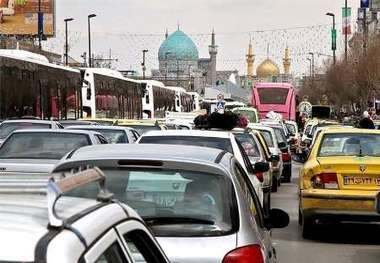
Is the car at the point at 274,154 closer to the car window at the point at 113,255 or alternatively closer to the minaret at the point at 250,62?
the car window at the point at 113,255

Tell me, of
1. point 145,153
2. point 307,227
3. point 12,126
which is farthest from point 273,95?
point 145,153

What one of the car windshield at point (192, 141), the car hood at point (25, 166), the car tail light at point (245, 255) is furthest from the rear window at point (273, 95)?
the car tail light at point (245, 255)

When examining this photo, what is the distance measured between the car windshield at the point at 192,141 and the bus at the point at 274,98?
45310 millimetres

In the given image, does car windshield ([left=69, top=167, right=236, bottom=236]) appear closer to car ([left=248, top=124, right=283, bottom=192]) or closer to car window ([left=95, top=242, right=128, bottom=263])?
car window ([left=95, top=242, right=128, bottom=263])

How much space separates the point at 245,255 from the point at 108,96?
35103mm

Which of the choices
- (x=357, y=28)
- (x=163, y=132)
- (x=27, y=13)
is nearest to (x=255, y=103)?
(x=27, y=13)

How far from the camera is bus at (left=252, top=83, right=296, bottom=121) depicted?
5562 centimetres

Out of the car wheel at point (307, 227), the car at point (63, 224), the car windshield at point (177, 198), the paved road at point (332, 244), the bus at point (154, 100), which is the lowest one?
the paved road at point (332, 244)

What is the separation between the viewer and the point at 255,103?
5594 centimetres

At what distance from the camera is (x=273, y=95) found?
183 ft

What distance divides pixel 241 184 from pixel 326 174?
6368 mm

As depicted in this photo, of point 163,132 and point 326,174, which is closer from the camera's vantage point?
point 163,132

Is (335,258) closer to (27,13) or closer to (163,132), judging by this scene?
(163,132)

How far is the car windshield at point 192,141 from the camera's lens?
927 cm
